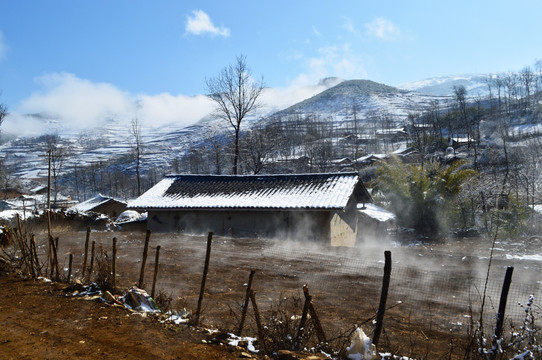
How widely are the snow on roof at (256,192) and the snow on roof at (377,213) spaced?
14.2ft

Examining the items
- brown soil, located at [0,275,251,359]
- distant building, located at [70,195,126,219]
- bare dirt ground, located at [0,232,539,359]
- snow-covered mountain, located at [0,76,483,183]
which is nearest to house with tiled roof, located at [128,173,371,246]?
bare dirt ground, located at [0,232,539,359]

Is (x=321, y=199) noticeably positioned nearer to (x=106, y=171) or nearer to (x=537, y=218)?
(x=537, y=218)

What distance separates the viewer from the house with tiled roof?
1778 cm

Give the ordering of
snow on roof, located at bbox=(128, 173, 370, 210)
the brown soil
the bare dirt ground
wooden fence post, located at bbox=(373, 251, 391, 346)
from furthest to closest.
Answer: snow on roof, located at bbox=(128, 173, 370, 210) → the bare dirt ground → the brown soil → wooden fence post, located at bbox=(373, 251, 391, 346)

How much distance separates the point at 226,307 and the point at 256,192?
13.1m

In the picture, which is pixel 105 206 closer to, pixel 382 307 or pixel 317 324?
pixel 317 324

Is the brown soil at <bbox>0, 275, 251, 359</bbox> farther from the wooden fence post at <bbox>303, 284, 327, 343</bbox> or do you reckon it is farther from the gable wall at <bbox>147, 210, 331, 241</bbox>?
the gable wall at <bbox>147, 210, 331, 241</bbox>

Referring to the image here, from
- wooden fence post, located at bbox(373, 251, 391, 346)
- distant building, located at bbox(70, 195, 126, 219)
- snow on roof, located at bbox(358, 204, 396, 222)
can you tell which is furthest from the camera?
distant building, located at bbox(70, 195, 126, 219)

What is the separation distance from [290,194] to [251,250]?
5.83 metres

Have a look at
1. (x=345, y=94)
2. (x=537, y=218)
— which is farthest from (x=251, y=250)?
(x=345, y=94)

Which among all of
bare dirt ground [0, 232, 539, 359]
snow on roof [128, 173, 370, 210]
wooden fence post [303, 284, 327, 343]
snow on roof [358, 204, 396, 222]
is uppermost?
snow on roof [128, 173, 370, 210]

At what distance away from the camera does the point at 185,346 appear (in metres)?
5.40

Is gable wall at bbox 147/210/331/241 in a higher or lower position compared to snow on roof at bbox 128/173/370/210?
lower

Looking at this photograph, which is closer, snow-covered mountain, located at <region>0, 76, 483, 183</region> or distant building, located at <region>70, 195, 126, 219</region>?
distant building, located at <region>70, 195, 126, 219</region>
